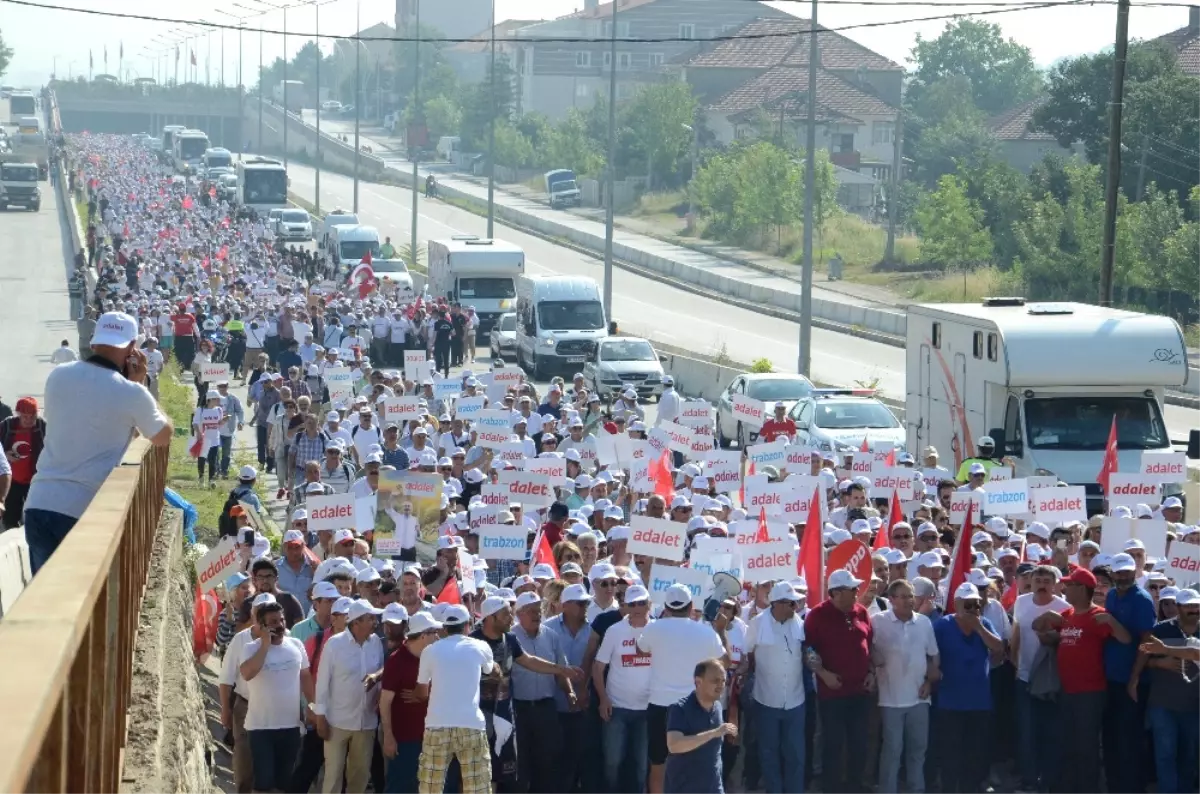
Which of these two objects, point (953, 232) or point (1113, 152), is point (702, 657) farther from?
point (953, 232)

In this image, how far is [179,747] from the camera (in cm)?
709

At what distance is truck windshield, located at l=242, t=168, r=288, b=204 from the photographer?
93.2m

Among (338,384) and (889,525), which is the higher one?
(889,525)

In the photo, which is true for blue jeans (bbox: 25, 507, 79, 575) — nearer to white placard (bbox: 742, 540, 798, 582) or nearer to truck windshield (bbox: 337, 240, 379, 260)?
white placard (bbox: 742, 540, 798, 582)

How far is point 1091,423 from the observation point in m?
21.6

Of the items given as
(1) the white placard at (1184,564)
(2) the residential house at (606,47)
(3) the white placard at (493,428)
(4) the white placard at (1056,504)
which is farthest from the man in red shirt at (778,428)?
(2) the residential house at (606,47)

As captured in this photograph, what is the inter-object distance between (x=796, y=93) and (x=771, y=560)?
3945 inches

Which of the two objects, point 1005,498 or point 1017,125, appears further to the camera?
point 1017,125

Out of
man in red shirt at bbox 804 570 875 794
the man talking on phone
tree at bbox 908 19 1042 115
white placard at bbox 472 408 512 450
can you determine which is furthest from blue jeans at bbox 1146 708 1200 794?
tree at bbox 908 19 1042 115

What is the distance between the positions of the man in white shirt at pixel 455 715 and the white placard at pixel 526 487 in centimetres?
672

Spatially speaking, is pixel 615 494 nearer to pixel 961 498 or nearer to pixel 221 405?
pixel 961 498

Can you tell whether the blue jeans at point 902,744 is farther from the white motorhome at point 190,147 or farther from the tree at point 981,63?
the tree at point 981,63

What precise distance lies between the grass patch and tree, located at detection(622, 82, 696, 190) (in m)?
65.0

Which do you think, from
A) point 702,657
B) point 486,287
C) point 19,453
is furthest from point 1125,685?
point 486,287
